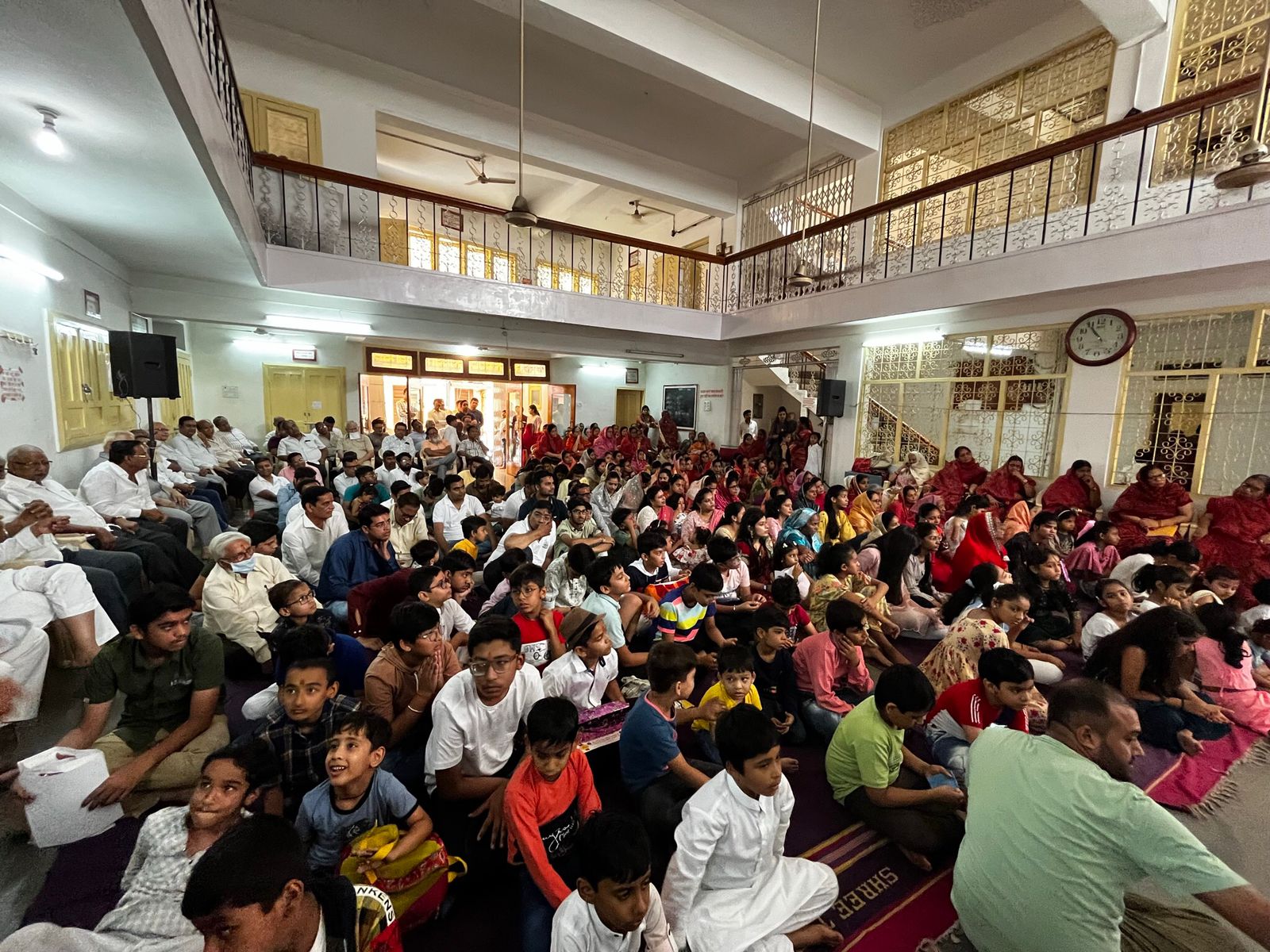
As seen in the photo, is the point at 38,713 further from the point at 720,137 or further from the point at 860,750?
the point at 720,137

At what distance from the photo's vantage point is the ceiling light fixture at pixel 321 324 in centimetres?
691

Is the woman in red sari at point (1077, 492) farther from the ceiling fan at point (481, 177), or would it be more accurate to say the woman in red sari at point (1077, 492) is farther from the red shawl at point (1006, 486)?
the ceiling fan at point (481, 177)

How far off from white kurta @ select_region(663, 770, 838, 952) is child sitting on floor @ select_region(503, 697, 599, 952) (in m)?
0.38

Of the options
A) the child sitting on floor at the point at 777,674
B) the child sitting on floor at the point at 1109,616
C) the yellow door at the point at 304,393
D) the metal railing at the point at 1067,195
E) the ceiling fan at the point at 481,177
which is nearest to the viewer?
the child sitting on floor at the point at 777,674

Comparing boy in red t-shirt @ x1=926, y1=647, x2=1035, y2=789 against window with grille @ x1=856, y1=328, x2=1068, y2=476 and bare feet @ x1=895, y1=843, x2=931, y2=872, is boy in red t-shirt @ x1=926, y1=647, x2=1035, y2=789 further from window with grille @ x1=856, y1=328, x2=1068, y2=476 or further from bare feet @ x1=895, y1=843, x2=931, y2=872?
window with grille @ x1=856, y1=328, x2=1068, y2=476

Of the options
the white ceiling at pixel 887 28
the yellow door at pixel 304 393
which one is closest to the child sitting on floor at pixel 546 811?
the white ceiling at pixel 887 28

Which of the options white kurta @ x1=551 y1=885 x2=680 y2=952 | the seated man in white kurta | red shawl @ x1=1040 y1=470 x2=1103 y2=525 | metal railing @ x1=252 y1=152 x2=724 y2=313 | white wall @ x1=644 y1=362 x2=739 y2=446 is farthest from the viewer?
white wall @ x1=644 y1=362 x2=739 y2=446

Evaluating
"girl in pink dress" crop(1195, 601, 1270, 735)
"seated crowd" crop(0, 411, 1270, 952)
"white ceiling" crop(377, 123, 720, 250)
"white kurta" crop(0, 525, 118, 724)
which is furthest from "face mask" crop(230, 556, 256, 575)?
"white ceiling" crop(377, 123, 720, 250)

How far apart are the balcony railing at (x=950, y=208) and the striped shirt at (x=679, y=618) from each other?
3724 millimetres

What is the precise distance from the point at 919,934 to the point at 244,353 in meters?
12.2

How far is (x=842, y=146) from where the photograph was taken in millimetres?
8172

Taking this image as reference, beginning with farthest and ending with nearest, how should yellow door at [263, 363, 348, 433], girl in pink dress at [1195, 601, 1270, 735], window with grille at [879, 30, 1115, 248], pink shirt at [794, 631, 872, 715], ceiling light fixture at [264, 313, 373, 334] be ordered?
yellow door at [263, 363, 348, 433] → ceiling light fixture at [264, 313, 373, 334] → window with grille at [879, 30, 1115, 248] → girl in pink dress at [1195, 601, 1270, 735] → pink shirt at [794, 631, 872, 715]

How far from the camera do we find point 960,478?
686cm

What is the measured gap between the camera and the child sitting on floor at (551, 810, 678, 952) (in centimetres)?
122
